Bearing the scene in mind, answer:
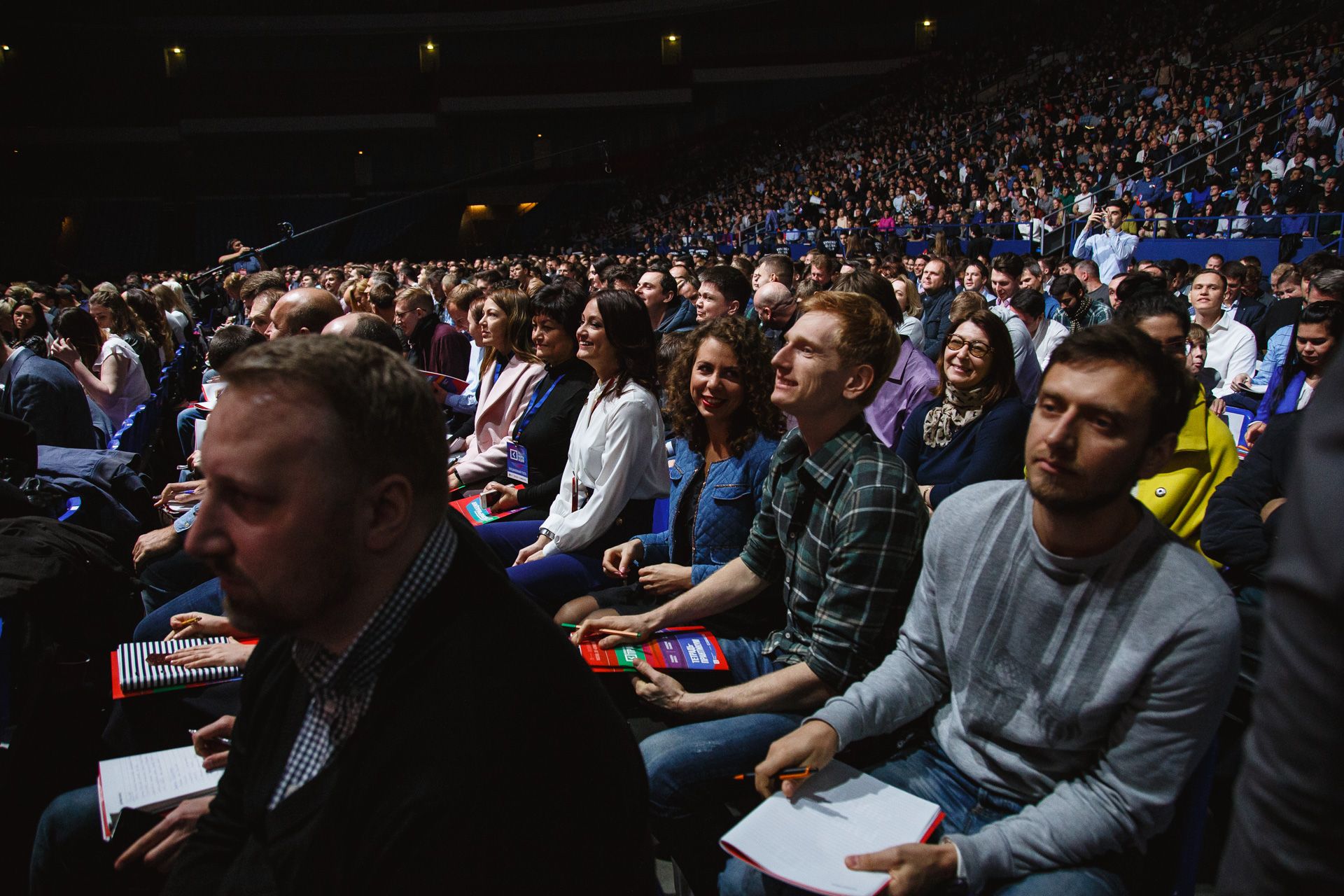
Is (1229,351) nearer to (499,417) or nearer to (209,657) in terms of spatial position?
(499,417)

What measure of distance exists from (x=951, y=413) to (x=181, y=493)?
3.12 metres

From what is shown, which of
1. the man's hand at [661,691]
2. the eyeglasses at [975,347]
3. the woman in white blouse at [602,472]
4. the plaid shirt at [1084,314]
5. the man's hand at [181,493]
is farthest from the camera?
the plaid shirt at [1084,314]

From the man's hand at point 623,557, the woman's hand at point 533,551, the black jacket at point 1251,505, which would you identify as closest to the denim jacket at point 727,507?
the man's hand at point 623,557

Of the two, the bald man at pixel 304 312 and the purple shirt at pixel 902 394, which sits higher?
the bald man at pixel 304 312

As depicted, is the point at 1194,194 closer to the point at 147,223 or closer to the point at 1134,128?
the point at 1134,128

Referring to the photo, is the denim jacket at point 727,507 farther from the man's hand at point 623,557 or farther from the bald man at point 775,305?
the bald man at point 775,305

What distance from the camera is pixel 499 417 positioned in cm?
431

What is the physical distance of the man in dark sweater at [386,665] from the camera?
1.05 metres

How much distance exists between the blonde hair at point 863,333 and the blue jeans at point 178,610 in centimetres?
210

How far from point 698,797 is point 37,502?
277cm

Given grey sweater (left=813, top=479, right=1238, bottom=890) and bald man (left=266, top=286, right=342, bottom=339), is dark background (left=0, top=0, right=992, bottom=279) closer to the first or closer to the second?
bald man (left=266, top=286, right=342, bottom=339)

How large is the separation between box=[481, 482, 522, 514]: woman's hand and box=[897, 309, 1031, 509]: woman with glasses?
1.62 metres

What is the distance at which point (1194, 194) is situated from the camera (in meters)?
12.3

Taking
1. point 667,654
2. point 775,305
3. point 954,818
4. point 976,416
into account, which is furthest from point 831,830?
point 775,305
